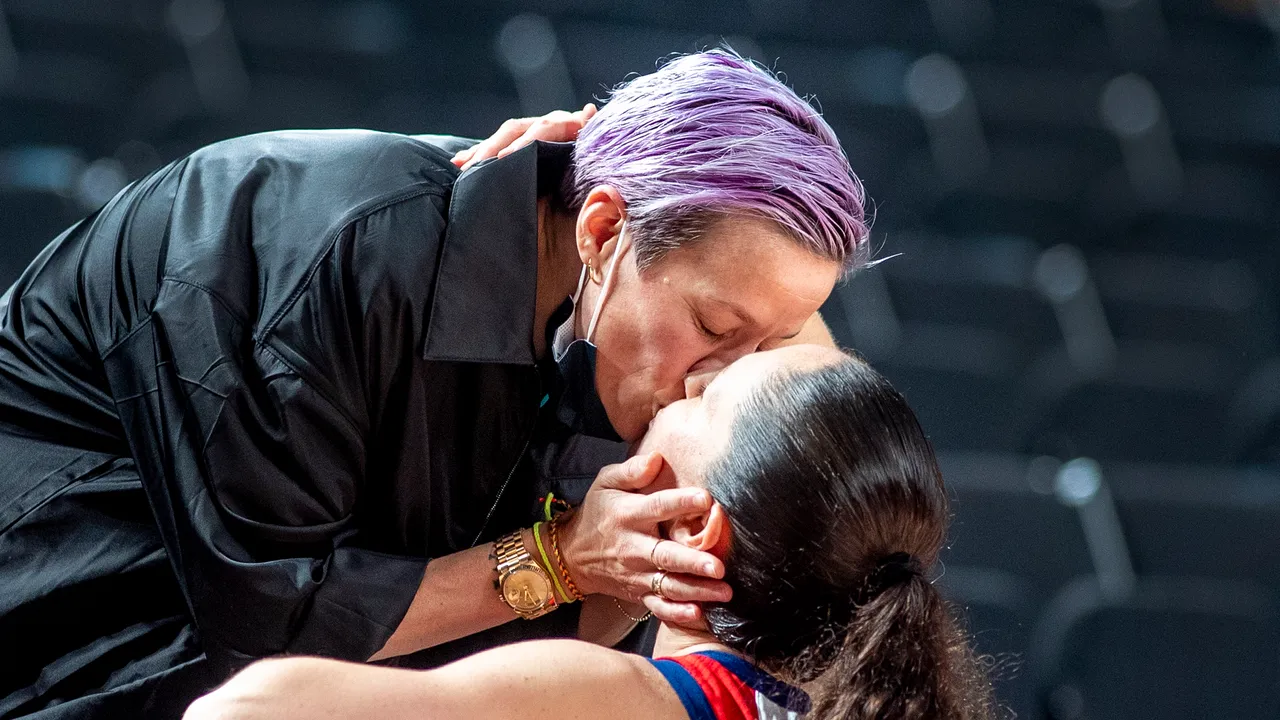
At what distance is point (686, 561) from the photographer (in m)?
1.33

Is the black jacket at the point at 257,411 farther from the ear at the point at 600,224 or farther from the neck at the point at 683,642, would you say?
the neck at the point at 683,642

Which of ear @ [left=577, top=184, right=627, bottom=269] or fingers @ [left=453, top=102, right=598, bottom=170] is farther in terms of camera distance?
fingers @ [left=453, top=102, right=598, bottom=170]

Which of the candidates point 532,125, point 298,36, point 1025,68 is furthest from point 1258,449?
point 298,36

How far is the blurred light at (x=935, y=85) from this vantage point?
3.96 metres

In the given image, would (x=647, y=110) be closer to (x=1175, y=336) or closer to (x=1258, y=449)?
(x=1258, y=449)

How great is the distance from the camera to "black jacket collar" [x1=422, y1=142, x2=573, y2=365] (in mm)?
1499

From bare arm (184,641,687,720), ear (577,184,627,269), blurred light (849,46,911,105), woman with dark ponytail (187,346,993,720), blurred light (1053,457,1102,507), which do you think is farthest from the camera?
blurred light (849,46,911,105)

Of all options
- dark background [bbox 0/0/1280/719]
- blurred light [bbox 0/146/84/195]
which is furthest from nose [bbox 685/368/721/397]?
blurred light [bbox 0/146/84/195]

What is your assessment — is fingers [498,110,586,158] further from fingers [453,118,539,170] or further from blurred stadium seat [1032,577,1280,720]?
blurred stadium seat [1032,577,1280,720]

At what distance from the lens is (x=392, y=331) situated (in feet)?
4.88

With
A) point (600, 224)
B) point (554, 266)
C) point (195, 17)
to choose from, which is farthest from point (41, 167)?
point (600, 224)

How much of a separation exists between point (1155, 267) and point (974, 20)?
1.07 meters

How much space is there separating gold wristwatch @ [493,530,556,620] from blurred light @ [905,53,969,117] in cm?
278

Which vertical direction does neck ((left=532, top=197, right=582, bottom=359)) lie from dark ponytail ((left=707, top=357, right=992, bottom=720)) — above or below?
above
